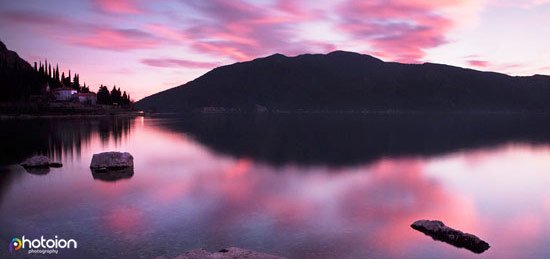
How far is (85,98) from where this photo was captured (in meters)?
191

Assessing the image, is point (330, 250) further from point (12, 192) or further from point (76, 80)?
point (76, 80)

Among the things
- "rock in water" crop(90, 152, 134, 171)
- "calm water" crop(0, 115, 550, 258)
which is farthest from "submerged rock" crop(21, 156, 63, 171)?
"rock in water" crop(90, 152, 134, 171)

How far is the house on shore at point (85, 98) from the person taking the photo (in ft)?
606

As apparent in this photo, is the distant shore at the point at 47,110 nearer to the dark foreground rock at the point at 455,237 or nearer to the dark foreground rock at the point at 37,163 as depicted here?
the dark foreground rock at the point at 37,163

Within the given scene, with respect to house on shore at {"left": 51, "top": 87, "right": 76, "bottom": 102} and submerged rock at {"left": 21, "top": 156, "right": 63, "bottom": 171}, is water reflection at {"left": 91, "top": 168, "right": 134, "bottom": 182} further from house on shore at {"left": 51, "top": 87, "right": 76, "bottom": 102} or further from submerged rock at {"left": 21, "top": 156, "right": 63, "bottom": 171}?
house on shore at {"left": 51, "top": 87, "right": 76, "bottom": 102}

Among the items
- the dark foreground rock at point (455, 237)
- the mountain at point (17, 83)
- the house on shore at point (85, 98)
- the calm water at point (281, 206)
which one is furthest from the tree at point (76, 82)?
the dark foreground rock at point (455, 237)

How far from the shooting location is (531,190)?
3300 centimetres

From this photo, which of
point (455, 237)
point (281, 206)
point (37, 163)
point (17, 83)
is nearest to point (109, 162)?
point (37, 163)

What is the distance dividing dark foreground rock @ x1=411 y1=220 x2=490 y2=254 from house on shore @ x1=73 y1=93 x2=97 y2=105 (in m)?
193

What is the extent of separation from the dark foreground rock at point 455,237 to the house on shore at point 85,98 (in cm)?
19309

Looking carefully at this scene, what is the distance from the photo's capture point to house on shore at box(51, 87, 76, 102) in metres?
174

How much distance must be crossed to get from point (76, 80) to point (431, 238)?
687ft

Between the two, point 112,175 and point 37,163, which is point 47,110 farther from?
point 112,175

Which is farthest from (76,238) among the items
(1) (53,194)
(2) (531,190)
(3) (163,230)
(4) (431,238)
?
(2) (531,190)
